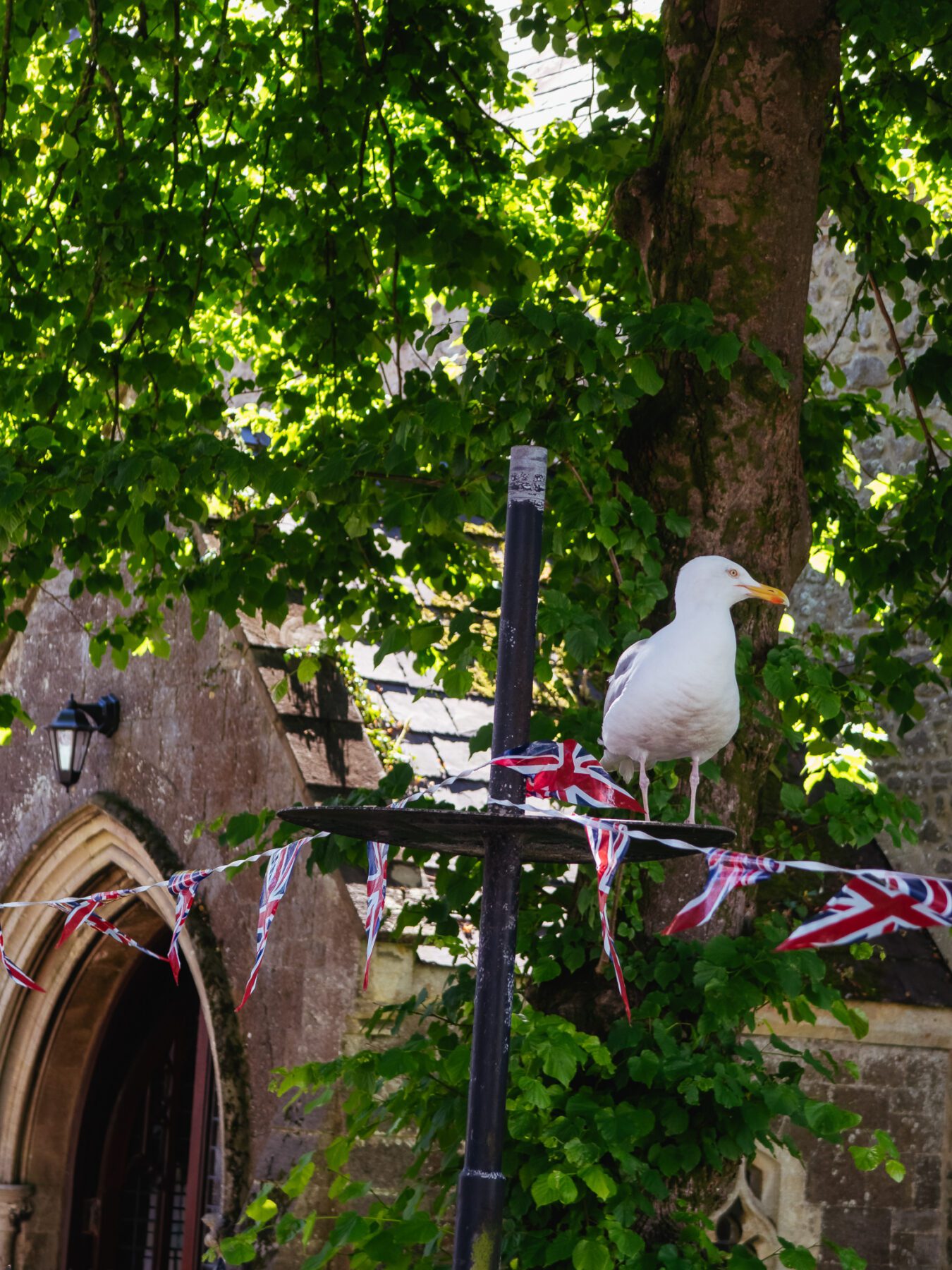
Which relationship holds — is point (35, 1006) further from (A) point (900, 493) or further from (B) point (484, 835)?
(B) point (484, 835)

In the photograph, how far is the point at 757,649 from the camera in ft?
Answer: 13.4

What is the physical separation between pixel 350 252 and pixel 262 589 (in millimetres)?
1292

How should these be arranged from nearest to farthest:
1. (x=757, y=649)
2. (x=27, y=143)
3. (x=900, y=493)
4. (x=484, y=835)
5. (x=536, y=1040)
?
(x=484, y=835)
(x=536, y=1040)
(x=757, y=649)
(x=27, y=143)
(x=900, y=493)

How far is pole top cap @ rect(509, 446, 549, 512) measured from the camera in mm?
2270

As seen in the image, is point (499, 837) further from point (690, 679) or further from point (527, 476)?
point (527, 476)

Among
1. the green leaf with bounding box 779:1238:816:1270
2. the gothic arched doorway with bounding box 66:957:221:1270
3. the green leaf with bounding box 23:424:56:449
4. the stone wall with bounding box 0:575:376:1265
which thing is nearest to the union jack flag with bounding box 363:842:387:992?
the green leaf with bounding box 779:1238:816:1270

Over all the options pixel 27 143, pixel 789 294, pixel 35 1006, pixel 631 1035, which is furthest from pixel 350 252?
pixel 35 1006

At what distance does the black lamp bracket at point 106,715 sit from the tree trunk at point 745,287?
3.94 metres

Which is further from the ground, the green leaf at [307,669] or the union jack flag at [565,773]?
the green leaf at [307,669]

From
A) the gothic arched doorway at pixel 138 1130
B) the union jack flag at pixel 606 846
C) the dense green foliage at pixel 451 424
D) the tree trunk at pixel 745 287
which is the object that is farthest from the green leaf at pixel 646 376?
the gothic arched doorway at pixel 138 1130

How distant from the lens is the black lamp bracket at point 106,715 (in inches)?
295

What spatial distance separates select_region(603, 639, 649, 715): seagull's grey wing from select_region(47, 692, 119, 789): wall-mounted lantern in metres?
5.15

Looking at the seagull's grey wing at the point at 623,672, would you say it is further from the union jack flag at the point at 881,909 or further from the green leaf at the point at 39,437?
the green leaf at the point at 39,437

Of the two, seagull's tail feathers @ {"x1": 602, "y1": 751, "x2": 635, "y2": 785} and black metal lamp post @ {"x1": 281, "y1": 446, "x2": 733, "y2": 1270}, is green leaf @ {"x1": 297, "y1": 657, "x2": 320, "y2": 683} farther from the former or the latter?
black metal lamp post @ {"x1": 281, "y1": 446, "x2": 733, "y2": 1270}
